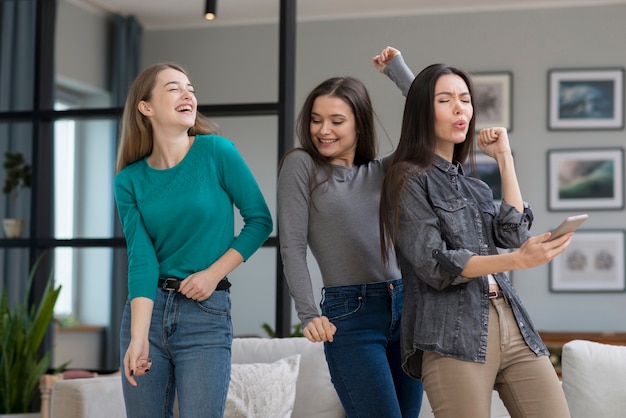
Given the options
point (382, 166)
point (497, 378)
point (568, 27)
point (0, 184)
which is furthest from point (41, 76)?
point (568, 27)

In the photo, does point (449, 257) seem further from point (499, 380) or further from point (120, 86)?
point (120, 86)

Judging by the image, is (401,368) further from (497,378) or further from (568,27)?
(568,27)

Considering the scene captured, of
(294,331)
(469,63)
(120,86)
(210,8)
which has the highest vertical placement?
(469,63)

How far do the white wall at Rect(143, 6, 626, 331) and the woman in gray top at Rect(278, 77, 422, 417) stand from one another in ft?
11.8

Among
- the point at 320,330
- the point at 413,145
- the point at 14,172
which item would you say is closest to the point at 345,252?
the point at 320,330

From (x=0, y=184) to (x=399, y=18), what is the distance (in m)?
3.01

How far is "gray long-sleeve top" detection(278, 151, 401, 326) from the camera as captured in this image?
6.51 ft

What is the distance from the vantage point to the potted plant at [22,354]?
3742mm

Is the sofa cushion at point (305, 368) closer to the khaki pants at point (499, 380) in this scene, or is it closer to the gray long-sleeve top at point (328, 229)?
the gray long-sleeve top at point (328, 229)

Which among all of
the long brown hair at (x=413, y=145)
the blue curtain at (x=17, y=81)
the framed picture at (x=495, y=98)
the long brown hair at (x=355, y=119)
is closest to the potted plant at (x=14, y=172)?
the blue curtain at (x=17, y=81)

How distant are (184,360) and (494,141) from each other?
2.68 feet

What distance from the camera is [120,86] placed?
6.20 m

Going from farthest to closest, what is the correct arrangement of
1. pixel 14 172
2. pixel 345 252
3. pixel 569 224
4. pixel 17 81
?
1. pixel 17 81
2. pixel 14 172
3. pixel 345 252
4. pixel 569 224

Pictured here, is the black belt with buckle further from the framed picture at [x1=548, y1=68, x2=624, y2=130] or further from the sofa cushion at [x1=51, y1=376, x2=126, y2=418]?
the framed picture at [x1=548, y1=68, x2=624, y2=130]
